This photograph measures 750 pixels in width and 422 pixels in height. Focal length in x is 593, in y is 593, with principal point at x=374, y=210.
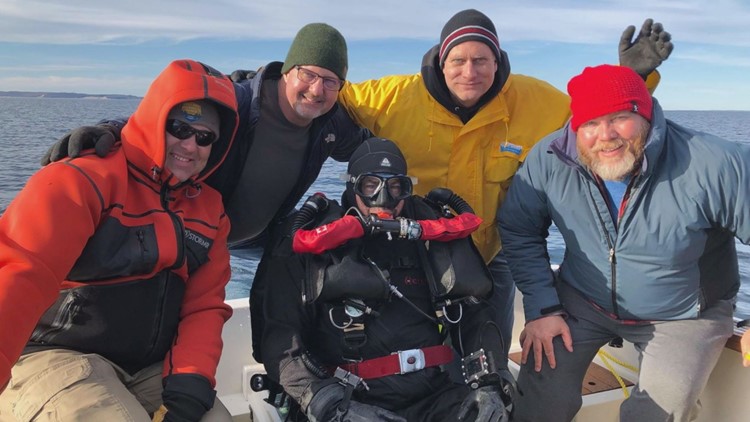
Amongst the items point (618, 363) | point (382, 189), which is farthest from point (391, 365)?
point (618, 363)

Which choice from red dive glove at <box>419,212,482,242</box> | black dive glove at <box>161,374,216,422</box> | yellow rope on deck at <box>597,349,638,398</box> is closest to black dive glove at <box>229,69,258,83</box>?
red dive glove at <box>419,212,482,242</box>

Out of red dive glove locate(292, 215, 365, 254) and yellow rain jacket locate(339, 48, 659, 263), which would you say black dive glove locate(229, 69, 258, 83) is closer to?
yellow rain jacket locate(339, 48, 659, 263)

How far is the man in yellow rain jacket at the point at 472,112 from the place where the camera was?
324 cm

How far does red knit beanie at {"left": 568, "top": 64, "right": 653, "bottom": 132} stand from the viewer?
8.89 feet

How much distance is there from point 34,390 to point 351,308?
1.21 m

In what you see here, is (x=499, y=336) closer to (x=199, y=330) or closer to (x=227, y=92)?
(x=199, y=330)

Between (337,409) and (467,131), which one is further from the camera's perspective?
(467,131)

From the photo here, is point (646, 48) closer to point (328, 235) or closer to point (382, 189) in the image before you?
point (382, 189)

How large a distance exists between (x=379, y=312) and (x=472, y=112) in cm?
135

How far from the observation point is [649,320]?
2.94 metres

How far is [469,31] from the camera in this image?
3199 mm

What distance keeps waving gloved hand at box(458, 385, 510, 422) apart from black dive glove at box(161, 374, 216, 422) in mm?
1045

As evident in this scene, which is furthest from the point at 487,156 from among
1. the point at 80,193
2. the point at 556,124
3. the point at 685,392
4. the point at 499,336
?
the point at 80,193

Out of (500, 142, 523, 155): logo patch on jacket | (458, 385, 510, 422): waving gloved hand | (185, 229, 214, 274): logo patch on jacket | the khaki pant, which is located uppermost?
(500, 142, 523, 155): logo patch on jacket
